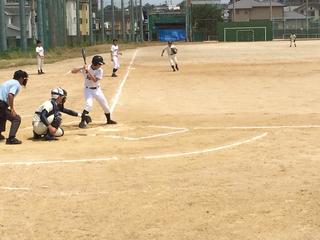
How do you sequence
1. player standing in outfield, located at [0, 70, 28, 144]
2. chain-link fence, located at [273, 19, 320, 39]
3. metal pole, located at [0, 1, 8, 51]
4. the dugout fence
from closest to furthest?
player standing in outfield, located at [0, 70, 28, 144] < metal pole, located at [0, 1, 8, 51] < the dugout fence < chain-link fence, located at [273, 19, 320, 39]

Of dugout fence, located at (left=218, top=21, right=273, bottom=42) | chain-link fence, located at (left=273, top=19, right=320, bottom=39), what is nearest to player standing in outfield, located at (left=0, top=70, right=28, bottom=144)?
dugout fence, located at (left=218, top=21, right=273, bottom=42)

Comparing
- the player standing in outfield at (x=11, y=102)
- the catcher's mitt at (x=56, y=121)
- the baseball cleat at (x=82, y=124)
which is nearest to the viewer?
the player standing in outfield at (x=11, y=102)

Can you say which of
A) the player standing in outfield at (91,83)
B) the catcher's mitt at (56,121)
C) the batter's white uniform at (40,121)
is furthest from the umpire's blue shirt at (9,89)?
the player standing in outfield at (91,83)

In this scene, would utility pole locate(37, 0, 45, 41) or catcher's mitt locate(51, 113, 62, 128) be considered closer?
catcher's mitt locate(51, 113, 62, 128)

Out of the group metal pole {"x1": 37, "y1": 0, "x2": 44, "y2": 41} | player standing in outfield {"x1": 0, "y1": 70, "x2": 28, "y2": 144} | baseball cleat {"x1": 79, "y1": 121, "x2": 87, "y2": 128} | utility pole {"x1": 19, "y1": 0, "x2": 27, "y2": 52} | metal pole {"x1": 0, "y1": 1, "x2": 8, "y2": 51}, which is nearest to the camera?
player standing in outfield {"x1": 0, "y1": 70, "x2": 28, "y2": 144}

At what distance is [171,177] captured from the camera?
299 inches

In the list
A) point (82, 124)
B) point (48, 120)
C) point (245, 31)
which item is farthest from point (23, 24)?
point (245, 31)

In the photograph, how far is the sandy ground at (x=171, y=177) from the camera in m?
5.64

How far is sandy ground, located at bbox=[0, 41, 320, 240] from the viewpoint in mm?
5645

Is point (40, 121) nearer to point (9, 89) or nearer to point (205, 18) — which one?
point (9, 89)

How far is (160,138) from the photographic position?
10.6 m

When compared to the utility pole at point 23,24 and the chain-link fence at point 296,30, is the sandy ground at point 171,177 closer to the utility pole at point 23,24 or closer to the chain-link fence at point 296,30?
the utility pole at point 23,24

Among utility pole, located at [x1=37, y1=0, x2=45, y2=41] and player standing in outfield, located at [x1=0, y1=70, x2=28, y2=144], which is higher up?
utility pole, located at [x1=37, y1=0, x2=45, y2=41]

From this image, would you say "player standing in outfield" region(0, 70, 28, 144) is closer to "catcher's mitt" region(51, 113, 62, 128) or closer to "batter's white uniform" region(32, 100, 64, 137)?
"batter's white uniform" region(32, 100, 64, 137)
